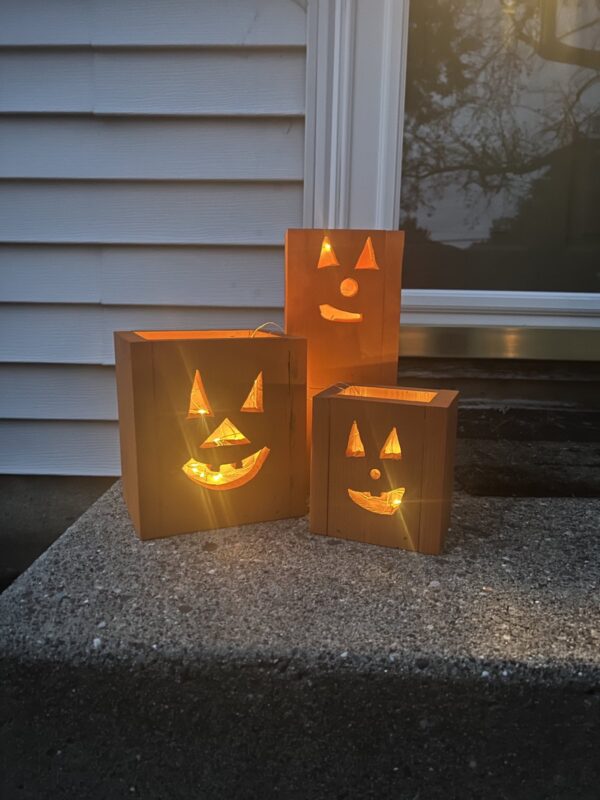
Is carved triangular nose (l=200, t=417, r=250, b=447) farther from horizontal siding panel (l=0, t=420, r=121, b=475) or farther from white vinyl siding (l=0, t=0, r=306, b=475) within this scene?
horizontal siding panel (l=0, t=420, r=121, b=475)

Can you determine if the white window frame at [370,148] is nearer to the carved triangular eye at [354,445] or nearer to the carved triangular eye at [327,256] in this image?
the carved triangular eye at [327,256]

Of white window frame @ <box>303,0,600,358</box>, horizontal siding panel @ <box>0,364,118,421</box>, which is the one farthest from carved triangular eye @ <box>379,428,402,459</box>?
horizontal siding panel @ <box>0,364,118,421</box>

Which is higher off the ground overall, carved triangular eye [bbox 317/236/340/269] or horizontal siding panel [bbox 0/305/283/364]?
carved triangular eye [bbox 317/236/340/269]

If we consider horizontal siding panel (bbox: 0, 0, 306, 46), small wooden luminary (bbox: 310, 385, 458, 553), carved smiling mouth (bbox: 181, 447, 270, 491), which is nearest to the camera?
small wooden luminary (bbox: 310, 385, 458, 553)

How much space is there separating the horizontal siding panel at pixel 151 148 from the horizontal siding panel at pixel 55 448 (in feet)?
2.48

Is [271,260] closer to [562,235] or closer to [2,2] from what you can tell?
[562,235]

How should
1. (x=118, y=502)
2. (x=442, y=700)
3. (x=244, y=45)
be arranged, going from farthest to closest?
1. (x=244, y=45)
2. (x=118, y=502)
3. (x=442, y=700)

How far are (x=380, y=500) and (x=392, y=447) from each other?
12 cm

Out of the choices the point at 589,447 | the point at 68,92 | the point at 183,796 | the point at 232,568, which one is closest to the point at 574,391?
the point at 589,447

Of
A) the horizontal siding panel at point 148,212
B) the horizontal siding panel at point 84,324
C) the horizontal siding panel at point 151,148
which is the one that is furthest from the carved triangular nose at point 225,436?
the horizontal siding panel at point 151,148

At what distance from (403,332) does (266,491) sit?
685 mm

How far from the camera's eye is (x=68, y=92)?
1.75 metres

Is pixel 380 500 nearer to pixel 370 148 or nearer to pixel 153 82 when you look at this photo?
pixel 370 148

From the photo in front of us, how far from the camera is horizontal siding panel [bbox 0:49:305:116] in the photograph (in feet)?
5.64
